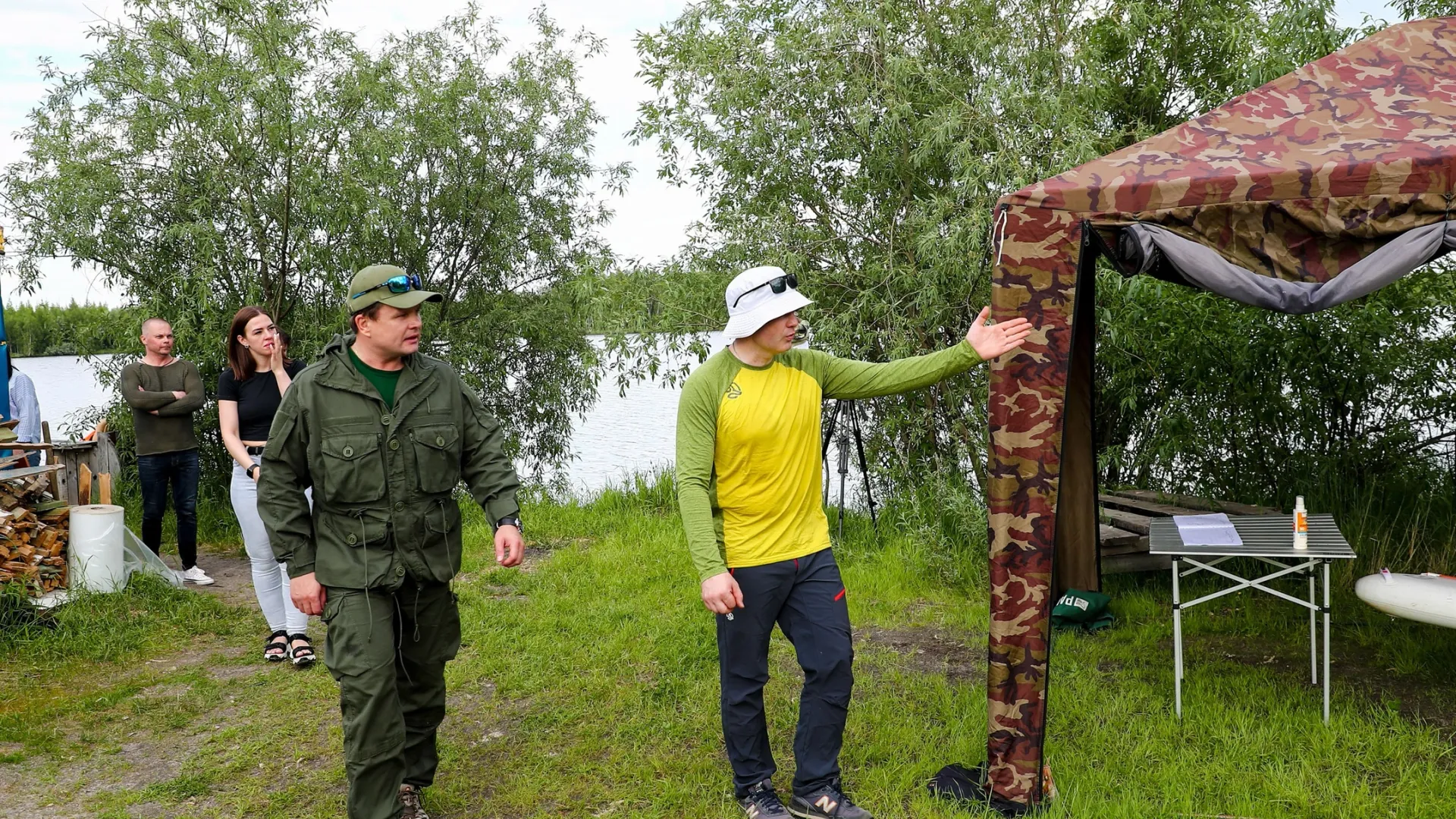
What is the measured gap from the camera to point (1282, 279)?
3.58m

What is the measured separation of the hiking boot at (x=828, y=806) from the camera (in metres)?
3.49

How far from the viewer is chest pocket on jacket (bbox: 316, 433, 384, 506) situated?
3314mm

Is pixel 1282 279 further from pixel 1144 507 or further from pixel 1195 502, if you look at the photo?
pixel 1195 502

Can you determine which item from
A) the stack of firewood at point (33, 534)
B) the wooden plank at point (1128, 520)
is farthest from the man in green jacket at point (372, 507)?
the wooden plank at point (1128, 520)

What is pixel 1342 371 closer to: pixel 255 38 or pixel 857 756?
pixel 857 756

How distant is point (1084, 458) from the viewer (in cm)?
558

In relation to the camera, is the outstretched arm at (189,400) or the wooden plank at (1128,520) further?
the outstretched arm at (189,400)

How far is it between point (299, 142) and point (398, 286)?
628 centimetres

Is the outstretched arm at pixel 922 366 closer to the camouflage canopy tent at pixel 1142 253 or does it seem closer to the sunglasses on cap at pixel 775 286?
the camouflage canopy tent at pixel 1142 253

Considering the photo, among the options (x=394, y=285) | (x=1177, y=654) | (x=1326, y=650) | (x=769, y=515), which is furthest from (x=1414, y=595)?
(x=394, y=285)

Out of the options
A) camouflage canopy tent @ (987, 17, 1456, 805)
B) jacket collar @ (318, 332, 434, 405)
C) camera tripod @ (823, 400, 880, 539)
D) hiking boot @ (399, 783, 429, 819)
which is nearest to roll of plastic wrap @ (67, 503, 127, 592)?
hiking boot @ (399, 783, 429, 819)

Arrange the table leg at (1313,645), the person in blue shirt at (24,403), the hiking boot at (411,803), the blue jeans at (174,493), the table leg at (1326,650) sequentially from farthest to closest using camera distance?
the person in blue shirt at (24,403), the blue jeans at (174,493), the table leg at (1313,645), the table leg at (1326,650), the hiking boot at (411,803)

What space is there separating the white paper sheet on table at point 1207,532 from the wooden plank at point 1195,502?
1530 millimetres

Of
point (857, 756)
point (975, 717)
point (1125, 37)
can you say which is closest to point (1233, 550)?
point (975, 717)
